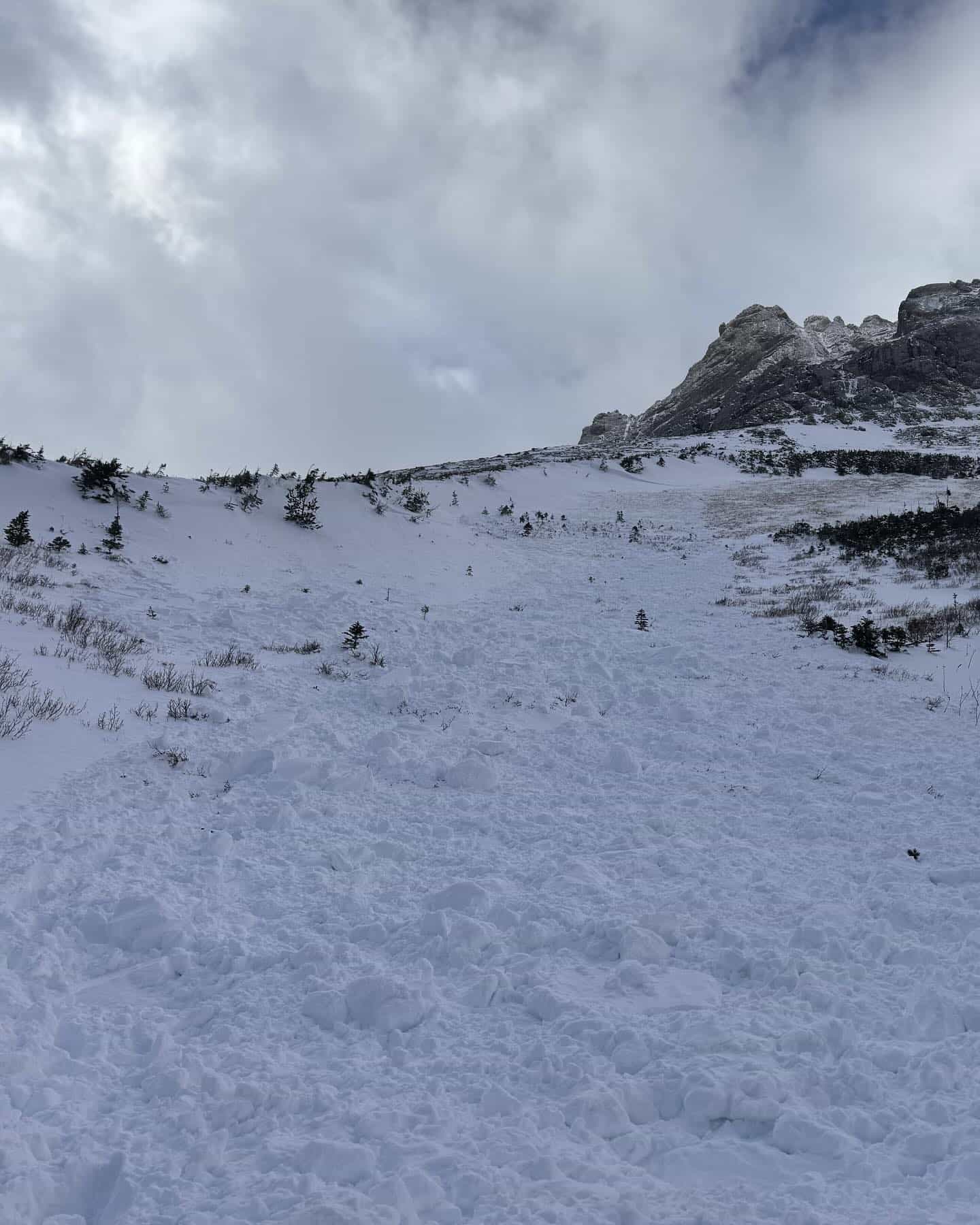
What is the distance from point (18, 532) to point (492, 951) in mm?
12962

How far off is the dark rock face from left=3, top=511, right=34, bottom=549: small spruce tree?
54012 mm

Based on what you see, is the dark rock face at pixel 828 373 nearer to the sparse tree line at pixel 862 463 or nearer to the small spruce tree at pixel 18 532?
the sparse tree line at pixel 862 463

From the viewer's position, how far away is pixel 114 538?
572 inches

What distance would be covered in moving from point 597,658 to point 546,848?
551cm

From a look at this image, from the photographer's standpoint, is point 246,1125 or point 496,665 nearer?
point 246,1125

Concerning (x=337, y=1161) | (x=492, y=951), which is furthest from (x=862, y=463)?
(x=337, y=1161)

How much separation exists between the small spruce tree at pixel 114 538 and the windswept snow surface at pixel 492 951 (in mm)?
5878

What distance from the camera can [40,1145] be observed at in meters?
2.74

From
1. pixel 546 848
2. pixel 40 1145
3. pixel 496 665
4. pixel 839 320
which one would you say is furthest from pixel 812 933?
pixel 839 320

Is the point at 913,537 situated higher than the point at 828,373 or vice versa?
the point at 828,373

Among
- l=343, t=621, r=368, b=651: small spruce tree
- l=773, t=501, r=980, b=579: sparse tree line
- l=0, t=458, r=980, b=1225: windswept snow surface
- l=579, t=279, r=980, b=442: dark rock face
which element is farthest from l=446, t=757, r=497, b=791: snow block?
l=579, t=279, r=980, b=442: dark rock face

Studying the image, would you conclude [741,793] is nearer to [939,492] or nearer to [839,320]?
[939,492]

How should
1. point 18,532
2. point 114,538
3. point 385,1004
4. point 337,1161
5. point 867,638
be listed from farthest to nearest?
1. point 114,538
2. point 18,532
3. point 867,638
4. point 385,1004
5. point 337,1161

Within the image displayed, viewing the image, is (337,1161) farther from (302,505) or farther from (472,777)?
(302,505)
